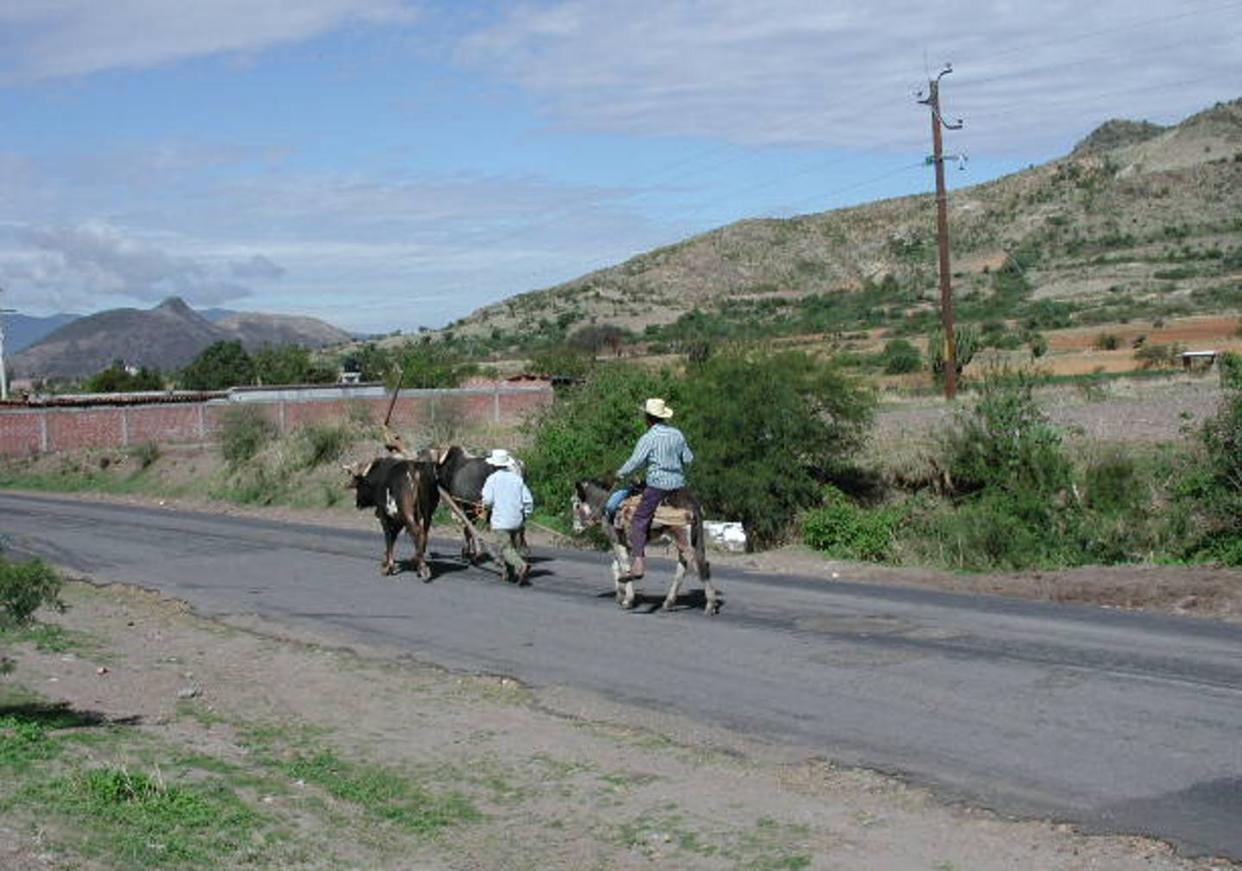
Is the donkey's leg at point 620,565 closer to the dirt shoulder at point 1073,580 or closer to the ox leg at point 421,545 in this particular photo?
the dirt shoulder at point 1073,580

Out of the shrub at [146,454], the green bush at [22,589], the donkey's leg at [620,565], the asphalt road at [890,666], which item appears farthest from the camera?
the shrub at [146,454]

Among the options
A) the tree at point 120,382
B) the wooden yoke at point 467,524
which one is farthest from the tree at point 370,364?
the wooden yoke at point 467,524

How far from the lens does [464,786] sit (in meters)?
11.1

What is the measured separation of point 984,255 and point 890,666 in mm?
108543

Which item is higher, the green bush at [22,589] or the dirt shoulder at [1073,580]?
the green bush at [22,589]

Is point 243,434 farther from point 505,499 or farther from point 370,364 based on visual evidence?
point 370,364

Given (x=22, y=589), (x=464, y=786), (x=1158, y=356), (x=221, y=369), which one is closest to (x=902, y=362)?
(x=1158, y=356)

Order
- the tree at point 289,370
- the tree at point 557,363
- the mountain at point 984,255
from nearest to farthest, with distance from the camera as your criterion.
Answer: the tree at point 557,363, the tree at point 289,370, the mountain at point 984,255

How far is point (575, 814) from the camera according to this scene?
1022 cm

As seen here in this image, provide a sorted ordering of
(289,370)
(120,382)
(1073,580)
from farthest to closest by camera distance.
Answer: (120,382), (289,370), (1073,580)

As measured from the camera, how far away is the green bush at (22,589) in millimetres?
12953

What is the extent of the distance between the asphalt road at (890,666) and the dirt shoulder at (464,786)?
0.53 m

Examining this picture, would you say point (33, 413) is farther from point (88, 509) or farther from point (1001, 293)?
point (1001, 293)

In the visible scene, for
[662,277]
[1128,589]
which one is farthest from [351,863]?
[662,277]
